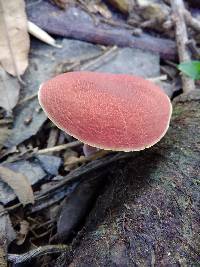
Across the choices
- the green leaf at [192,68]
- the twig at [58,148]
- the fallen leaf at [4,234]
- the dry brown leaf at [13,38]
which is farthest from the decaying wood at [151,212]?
the dry brown leaf at [13,38]

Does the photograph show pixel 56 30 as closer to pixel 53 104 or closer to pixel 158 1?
pixel 158 1

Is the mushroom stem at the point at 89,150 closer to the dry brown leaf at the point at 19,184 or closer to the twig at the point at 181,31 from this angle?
the dry brown leaf at the point at 19,184

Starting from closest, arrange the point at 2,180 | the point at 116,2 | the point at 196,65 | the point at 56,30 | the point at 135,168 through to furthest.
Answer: the point at 135,168 < the point at 2,180 < the point at 196,65 < the point at 56,30 < the point at 116,2

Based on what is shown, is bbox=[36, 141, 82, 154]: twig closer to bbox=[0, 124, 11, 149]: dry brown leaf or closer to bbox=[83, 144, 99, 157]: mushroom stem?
bbox=[83, 144, 99, 157]: mushroom stem

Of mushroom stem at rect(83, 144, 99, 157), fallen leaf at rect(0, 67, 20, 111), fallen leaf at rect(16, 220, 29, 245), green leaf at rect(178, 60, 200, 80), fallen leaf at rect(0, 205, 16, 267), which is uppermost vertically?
green leaf at rect(178, 60, 200, 80)

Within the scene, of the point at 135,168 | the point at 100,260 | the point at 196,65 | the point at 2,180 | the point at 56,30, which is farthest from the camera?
the point at 56,30

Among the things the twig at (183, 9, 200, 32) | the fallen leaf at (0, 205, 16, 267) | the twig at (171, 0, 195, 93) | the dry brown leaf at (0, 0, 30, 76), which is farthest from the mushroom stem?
the twig at (183, 9, 200, 32)

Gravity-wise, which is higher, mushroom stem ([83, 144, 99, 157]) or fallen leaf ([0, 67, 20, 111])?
fallen leaf ([0, 67, 20, 111])

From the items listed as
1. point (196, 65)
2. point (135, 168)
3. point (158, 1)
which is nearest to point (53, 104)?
point (135, 168)
